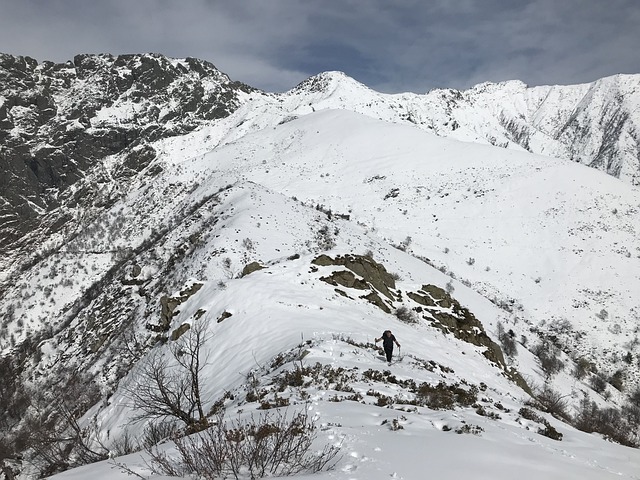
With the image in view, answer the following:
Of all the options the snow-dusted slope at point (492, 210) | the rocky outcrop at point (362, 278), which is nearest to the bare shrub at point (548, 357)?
the snow-dusted slope at point (492, 210)

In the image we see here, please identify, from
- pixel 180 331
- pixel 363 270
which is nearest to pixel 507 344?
pixel 363 270

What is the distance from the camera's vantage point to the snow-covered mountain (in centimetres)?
948

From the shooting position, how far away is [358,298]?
833 inches

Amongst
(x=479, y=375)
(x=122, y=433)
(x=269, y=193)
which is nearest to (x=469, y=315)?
(x=479, y=375)

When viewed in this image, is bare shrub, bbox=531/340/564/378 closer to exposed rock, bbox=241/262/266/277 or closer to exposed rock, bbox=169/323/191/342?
exposed rock, bbox=241/262/266/277

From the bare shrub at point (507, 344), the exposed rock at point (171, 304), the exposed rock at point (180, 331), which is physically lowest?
the bare shrub at point (507, 344)

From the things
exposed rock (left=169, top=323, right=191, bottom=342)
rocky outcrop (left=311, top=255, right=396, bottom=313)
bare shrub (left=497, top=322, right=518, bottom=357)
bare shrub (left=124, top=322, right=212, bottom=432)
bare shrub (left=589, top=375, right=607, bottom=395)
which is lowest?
bare shrub (left=589, top=375, right=607, bottom=395)

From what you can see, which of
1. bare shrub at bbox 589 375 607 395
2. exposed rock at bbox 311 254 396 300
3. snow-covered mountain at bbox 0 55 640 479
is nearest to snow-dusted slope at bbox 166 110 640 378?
snow-covered mountain at bbox 0 55 640 479

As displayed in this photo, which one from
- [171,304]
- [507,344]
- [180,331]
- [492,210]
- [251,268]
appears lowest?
[507,344]

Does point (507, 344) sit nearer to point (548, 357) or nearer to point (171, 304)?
point (548, 357)

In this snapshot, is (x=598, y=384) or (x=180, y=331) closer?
(x=180, y=331)

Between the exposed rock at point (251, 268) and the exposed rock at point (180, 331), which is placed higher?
the exposed rock at point (251, 268)

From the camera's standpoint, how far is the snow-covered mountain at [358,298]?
948 cm

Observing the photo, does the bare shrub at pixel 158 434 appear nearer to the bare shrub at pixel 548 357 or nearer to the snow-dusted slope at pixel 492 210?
the bare shrub at pixel 548 357
